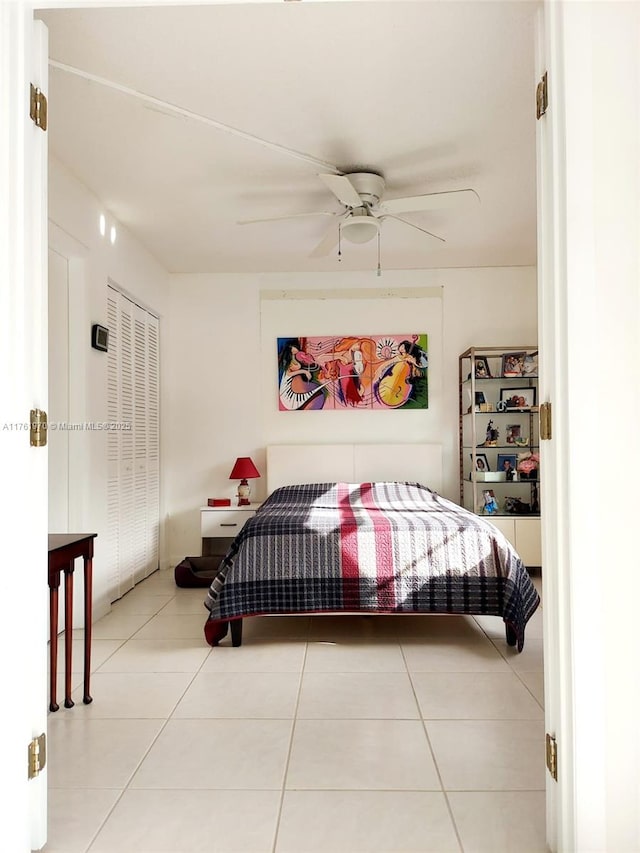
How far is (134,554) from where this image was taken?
496 centimetres

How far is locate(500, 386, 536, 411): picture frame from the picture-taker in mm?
5516

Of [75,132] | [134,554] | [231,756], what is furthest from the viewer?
[134,554]

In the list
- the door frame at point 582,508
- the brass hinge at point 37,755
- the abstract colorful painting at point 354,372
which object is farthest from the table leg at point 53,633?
the abstract colorful painting at point 354,372

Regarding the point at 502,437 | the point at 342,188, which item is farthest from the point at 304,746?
the point at 502,437

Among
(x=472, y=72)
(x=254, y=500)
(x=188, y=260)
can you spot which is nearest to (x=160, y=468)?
(x=254, y=500)

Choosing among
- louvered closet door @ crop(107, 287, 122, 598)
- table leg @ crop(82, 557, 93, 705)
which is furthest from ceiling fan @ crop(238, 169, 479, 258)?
table leg @ crop(82, 557, 93, 705)

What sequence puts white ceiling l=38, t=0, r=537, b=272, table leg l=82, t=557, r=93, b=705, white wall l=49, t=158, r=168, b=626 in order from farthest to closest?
1. white wall l=49, t=158, r=168, b=626
2. table leg l=82, t=557, r=93, b=705
3. white ceiling l=38, t=0, r=537, b=272

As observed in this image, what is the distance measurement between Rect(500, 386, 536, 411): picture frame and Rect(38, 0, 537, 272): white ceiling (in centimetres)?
139

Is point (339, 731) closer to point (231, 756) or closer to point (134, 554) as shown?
point (231, 756)

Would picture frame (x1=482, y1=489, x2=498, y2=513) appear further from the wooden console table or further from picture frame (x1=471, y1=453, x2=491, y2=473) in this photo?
the wooden console table

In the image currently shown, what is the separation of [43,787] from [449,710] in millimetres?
→ 1552

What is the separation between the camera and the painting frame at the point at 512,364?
547cm

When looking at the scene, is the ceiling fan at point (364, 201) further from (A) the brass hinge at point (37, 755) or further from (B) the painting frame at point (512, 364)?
(A) the brass hinge at point (37, 755)

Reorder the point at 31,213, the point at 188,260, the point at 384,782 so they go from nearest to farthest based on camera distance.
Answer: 1. the point at 31,213
2. the point at 384,782
3. the point at 188,260
